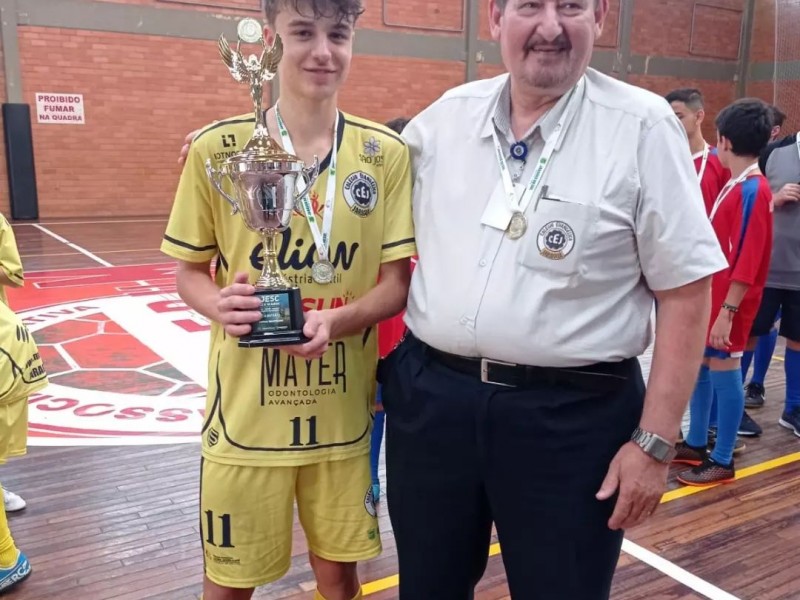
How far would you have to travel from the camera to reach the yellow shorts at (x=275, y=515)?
5.63ft

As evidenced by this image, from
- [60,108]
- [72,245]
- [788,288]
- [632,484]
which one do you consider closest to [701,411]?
[788,288]

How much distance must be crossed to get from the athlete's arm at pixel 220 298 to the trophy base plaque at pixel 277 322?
19 mm

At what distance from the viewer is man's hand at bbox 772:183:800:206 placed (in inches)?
166

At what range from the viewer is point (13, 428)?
8.13 feet

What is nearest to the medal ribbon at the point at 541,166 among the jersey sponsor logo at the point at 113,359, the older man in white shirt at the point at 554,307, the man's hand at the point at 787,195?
the older man in white shirt at the point at 554,307

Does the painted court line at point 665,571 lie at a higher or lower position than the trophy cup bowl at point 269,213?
lower

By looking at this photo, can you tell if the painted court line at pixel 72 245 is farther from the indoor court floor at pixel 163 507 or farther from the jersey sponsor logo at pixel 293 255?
the jersey sponsor logo at pixel 293 255

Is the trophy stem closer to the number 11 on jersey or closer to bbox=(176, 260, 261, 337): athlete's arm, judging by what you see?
bbox=(176, 260, 261, 337): athlete's arm

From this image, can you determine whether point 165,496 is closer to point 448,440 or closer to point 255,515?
point 255,515

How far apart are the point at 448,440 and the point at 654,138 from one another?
0.77 m

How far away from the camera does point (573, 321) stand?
4.86 feet

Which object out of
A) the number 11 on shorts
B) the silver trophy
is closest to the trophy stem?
the silver trophy

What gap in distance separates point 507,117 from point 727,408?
8.13ft

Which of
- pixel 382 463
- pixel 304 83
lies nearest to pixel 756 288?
pixel 382 463
